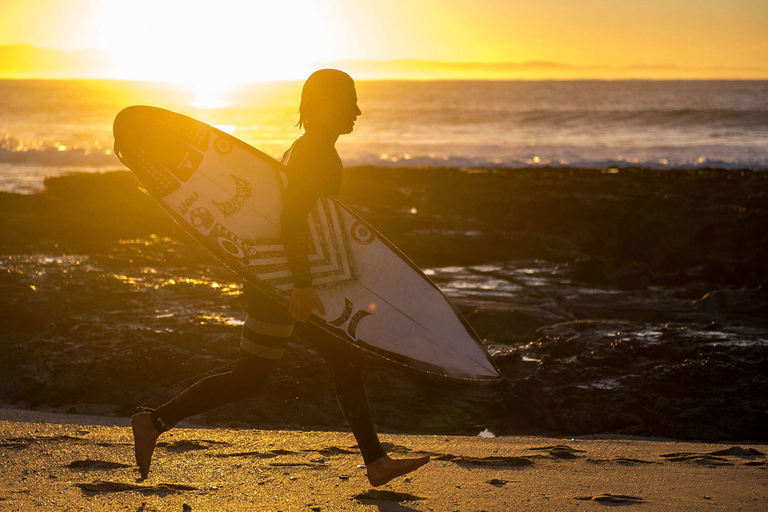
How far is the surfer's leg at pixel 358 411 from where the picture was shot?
2818 mm

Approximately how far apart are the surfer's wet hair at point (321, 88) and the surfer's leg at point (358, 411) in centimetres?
92

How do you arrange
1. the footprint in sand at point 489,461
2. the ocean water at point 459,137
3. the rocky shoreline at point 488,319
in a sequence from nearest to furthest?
1. the footprint in sand at point 489,461
2. the rocky shoreline at point 488,319
3. the ocean water at point 459,137

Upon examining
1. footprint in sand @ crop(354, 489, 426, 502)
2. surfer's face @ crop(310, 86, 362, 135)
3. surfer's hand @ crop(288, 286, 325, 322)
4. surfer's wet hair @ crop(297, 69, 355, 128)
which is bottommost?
footprint in sand @ crop(354, 489, 426, 502)

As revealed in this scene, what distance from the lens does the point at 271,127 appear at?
43000 mm

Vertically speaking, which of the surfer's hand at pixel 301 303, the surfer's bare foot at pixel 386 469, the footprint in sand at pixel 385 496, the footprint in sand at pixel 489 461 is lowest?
the footprint in sand at pixel 385 496

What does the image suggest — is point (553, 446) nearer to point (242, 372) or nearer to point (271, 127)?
point (242, 372)

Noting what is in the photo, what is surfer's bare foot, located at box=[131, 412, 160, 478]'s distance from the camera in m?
2.79

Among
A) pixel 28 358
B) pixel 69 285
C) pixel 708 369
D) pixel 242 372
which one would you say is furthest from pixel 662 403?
pixel 69 285

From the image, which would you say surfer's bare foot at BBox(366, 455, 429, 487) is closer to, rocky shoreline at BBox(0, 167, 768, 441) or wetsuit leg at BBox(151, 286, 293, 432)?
wetsuit leg at BBox(151, 286, 293, 432)

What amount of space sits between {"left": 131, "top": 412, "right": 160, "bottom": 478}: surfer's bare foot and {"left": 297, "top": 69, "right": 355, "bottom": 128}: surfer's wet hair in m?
1.40

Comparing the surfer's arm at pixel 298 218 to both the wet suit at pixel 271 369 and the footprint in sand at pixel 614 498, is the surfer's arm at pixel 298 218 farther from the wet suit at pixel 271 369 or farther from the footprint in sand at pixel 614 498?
the footprint in sand at pixel 614 498

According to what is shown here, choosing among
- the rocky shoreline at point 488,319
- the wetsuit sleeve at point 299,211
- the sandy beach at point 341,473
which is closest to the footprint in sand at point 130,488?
the sandy beach at point 341,473

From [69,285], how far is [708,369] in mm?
4870

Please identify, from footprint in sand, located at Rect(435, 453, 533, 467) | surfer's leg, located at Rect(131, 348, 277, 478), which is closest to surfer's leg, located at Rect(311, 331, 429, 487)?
surfer's leg, located at Rect(131, 348, 277, 478)
